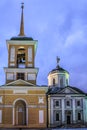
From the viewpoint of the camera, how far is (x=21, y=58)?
141ft

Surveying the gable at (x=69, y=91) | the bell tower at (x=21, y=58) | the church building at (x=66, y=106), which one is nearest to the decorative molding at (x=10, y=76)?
the bell tower at (x=21, y=58)

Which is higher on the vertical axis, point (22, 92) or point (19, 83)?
point (19, 83)

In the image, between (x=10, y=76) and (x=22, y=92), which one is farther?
Result: (x=10, y=76)

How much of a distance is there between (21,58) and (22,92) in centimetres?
461

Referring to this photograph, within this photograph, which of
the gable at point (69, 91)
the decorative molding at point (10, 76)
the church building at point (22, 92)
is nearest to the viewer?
the church building at point (22, 92)

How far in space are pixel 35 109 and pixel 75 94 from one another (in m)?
8.35

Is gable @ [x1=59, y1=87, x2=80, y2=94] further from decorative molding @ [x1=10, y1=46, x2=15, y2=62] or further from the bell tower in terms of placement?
decorative molding @ [x1=10, y1=46, x2=15, y2=62]

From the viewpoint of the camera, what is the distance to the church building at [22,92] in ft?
130

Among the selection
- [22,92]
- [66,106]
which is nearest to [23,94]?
[22,92]

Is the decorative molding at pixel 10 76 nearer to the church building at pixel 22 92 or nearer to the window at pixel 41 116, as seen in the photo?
the church building at pixel 22 92

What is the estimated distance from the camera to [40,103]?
1594 inches

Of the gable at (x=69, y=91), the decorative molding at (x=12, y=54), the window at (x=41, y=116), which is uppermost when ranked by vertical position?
the decorative molding at (x=12, y=54)

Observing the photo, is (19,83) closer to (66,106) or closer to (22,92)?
(22,92)

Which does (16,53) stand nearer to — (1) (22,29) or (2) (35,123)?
(1) (22,29)
